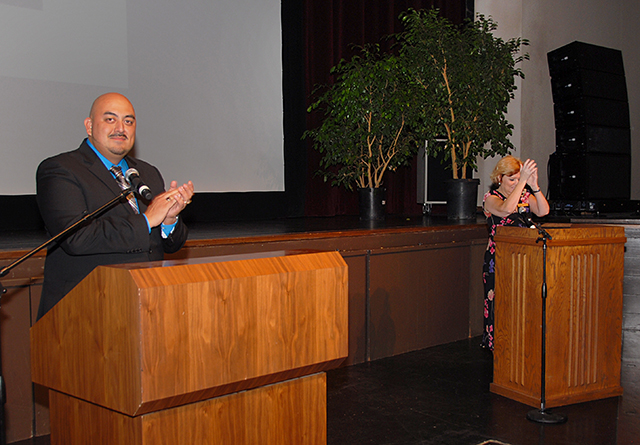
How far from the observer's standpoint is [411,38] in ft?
16.2

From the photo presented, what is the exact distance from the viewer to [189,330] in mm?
1340


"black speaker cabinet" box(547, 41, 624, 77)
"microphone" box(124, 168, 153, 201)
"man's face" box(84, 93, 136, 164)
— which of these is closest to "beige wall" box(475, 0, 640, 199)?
"black speaker cabinet" box(547, 41, 624, 77)

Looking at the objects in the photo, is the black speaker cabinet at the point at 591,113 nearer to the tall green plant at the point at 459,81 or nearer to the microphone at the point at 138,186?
the tall green plant at the point at 459,81

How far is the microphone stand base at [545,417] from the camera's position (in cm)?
273

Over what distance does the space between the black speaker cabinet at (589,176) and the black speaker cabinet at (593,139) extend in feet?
0.18

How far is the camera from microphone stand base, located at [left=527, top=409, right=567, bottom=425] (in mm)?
2727

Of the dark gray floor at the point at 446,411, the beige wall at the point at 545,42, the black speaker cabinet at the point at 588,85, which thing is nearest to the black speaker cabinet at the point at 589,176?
the beige wall at the point at 545,42

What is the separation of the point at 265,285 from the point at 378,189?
3.53 m

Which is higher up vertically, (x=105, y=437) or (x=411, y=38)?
(x=411, y=38)

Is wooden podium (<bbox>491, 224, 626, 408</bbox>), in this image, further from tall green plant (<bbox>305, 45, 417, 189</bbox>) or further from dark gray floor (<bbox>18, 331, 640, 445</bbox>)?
tall green plant (<bbox>305, 45, 417, 189</bbox>)

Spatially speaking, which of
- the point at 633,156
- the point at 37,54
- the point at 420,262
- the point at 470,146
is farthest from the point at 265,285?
the point at 633,156

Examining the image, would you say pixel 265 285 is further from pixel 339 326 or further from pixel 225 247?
pixel 225 247

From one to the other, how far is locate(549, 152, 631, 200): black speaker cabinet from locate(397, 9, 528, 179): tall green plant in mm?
1451

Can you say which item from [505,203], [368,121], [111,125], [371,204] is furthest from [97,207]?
[371,204]
